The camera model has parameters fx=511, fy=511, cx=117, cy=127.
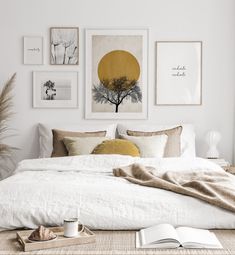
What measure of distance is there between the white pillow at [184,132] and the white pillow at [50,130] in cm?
12

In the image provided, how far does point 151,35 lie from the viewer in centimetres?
537

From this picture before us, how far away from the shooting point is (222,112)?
5.40 m

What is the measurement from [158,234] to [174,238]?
0.10 meters

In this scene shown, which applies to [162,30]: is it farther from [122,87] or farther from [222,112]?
[222,112]

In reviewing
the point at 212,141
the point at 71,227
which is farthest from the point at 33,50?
the point at 71,227

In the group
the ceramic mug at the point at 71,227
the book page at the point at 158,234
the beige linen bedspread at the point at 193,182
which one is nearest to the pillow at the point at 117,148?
the beige linen bedspread at the point at 193,182

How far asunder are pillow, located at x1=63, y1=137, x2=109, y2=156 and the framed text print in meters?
0.96

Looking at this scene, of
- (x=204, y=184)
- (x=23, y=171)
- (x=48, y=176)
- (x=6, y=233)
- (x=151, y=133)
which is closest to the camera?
(x=6, y=233)

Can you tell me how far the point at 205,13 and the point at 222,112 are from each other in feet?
3.46

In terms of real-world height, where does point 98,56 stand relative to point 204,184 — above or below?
above

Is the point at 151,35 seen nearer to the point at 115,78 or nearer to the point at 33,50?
the point at 115,78

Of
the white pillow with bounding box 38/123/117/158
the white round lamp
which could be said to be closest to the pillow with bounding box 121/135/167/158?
the white pillow with bounding box 38/123/117/158

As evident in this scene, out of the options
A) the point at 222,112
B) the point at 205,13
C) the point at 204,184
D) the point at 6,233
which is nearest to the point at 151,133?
the point at 222,112

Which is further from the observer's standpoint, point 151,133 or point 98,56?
point 98,56
